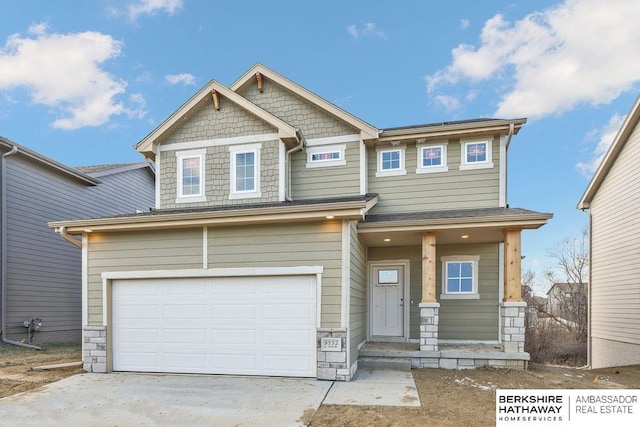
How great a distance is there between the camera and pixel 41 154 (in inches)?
448

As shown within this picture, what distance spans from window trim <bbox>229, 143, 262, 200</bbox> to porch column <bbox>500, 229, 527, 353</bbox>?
17.8 feet

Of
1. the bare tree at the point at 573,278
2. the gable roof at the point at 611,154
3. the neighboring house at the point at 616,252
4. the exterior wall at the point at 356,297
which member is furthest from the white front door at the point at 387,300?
the bare tree at the point at 573,278

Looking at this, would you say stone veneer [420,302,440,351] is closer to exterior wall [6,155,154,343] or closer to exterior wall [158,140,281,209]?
exterior wall [158,140,281,209]

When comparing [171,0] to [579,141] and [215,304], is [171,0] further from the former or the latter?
[579,141]

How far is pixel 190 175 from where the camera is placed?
937cm

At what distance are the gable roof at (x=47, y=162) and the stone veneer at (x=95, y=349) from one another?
6467 mm

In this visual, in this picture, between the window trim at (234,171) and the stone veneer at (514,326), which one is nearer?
the stone veneer at (514,326)

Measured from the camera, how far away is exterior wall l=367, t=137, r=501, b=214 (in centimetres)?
881

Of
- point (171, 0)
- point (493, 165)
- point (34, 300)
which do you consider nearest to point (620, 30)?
point (493, 165)

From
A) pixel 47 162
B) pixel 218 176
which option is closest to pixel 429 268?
pixel 218 176

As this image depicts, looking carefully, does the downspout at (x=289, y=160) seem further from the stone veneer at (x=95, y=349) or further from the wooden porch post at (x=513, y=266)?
the wooden porch post at (x=513, y=266)

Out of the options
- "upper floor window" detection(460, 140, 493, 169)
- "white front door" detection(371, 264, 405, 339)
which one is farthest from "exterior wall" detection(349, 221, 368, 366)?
"upper floor window" detection(460, 140, 493, 169)

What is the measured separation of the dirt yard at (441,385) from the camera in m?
4.64

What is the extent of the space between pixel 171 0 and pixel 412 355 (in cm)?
1409
